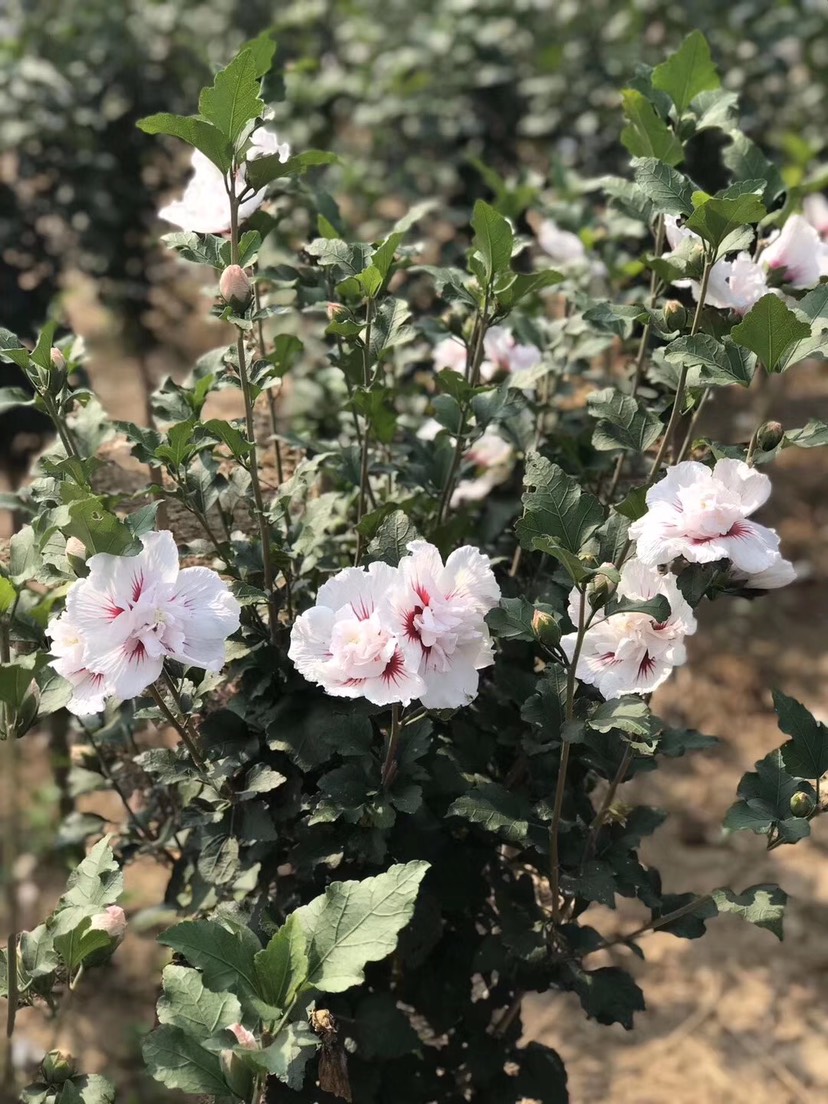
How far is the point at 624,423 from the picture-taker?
1337mm

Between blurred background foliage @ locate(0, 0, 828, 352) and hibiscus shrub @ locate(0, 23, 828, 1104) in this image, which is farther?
blurred background foliage @ locate(0, 0, 828, 352)

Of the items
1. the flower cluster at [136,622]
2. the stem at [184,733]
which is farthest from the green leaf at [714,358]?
the stem at [184,733]

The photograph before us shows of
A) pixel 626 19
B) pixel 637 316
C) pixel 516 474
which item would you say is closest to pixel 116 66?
pixel 626 19

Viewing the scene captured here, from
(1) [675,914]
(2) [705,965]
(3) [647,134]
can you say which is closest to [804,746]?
(1) [675,914]

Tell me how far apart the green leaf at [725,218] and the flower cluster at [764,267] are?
105mm

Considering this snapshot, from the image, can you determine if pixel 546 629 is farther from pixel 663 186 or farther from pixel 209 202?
pixel 209 202

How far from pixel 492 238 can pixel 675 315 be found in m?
0.21

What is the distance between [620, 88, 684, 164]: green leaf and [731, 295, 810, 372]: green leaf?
13.3 inches

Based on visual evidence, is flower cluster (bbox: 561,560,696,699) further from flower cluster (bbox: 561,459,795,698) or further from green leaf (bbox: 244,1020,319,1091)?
green leaf (bbox: 244,1020,319,1091)

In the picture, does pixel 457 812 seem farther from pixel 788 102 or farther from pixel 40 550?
pixel 788 102

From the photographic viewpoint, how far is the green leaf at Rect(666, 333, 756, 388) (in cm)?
118

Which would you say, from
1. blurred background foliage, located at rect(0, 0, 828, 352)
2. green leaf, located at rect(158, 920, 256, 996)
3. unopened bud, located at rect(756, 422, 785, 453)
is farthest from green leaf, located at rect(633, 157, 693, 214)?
blurred background foliage, located at rect(0, 0, 828, 352)

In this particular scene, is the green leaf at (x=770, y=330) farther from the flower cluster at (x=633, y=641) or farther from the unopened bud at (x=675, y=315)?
the flower cluster at (x=633, y=641)

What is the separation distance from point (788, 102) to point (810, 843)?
247cm
